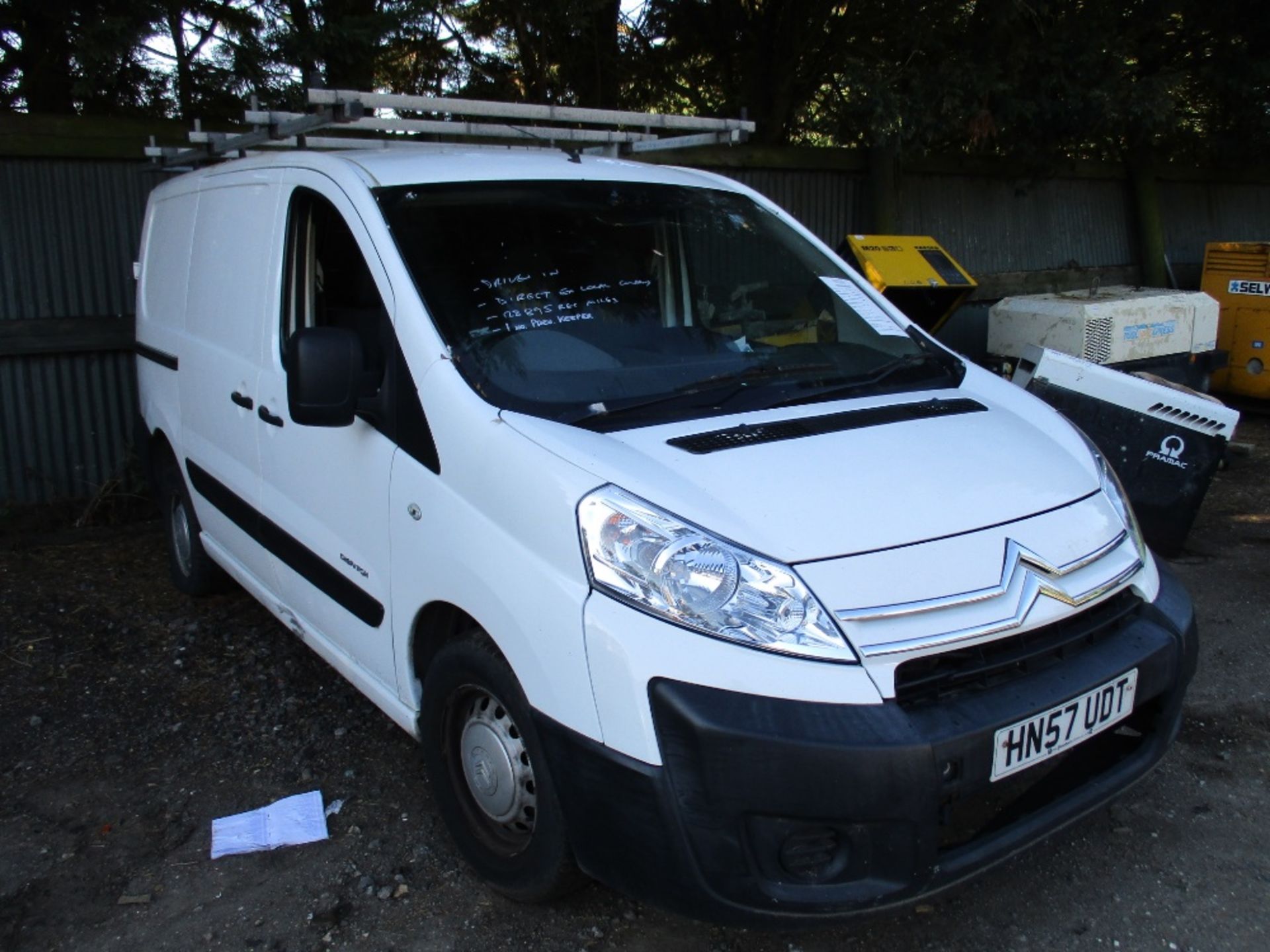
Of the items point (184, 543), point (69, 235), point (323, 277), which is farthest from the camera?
point (69, 235)

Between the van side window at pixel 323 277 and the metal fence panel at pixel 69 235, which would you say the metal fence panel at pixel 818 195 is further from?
the van side window at pixel 323 277

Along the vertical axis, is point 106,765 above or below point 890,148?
below

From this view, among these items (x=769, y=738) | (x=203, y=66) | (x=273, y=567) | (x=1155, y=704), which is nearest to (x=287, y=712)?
(x=273, y=567)

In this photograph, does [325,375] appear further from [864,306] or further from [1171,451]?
[1171,451]

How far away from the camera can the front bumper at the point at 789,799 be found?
212 centimetres

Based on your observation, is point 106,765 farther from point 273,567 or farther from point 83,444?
point 83,444

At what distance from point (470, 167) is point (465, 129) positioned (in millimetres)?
1061

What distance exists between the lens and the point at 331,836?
10.5 feet

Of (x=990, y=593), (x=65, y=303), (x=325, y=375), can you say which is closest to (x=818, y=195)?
(x=65, y=303)

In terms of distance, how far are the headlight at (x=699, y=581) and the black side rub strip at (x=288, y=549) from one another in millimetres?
984

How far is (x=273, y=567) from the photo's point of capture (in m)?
3.71

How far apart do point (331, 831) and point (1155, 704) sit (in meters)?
2.32

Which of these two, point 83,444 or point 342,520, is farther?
point 83,444

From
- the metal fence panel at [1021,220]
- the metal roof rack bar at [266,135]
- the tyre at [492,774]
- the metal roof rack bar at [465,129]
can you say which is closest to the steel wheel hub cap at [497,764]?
the tyre at [492,774]
